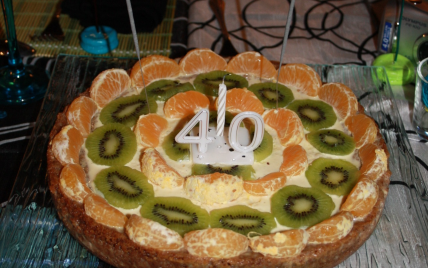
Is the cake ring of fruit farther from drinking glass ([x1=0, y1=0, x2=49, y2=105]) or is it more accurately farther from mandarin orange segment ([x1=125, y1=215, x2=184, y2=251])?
drinking glass ([x1=0, y1=0, x2=49, y2=105])

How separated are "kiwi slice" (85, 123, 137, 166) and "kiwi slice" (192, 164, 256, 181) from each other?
51 cm

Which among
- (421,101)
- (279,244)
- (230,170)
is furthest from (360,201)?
(421,101)

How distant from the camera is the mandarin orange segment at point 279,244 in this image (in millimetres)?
2939

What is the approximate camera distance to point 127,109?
405 centimetres

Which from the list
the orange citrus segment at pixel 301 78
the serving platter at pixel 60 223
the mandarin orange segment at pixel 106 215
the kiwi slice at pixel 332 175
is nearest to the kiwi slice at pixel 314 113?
the orange citrus segment at pixel 301 78

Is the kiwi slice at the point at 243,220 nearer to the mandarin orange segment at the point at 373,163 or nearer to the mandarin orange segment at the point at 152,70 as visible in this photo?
the mandarin orange segment at the point at 373,163

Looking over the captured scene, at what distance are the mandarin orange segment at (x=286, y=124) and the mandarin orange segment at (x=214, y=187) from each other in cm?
67

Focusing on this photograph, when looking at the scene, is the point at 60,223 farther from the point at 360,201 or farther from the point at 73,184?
the point at 360,201

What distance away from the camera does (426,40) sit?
503 centimetres

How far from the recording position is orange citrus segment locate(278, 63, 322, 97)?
14.0ft

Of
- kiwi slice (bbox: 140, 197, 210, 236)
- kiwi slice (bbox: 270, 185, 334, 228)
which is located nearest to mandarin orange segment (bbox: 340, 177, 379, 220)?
kiwi slice (bbox: 270, 185, 334, 228)

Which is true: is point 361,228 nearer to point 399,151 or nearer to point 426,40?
point 399,151

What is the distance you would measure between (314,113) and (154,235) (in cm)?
183

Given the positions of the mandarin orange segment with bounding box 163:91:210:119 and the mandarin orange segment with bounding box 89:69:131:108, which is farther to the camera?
the mandarin orange segment with bounding box 89:69:131:108
